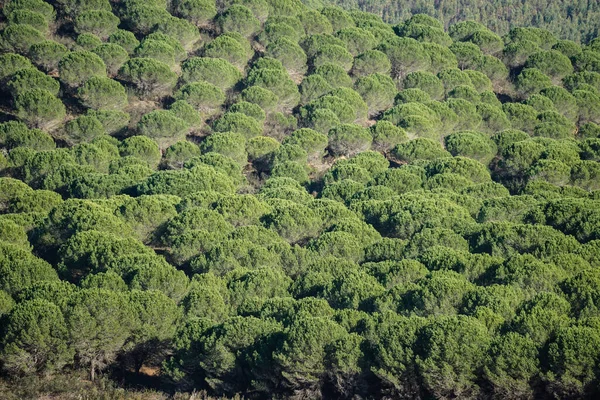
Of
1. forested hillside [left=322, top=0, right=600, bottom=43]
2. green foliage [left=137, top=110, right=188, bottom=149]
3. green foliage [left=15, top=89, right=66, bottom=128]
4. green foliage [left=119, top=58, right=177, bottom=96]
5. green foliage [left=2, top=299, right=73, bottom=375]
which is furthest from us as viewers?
forested hillside [left=322, top=0, right=600, bottom=43]

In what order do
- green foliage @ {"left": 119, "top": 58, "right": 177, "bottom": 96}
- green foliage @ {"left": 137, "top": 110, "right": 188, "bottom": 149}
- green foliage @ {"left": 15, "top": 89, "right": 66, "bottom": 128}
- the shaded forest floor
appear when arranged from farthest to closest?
green foliage @ {"left": 119, "top": 58, "right": 177, "bottom": 96}
green foliage @ {"left": 137, "top": 110, "right": 188, "bottom": 149}
green foliage @ {"left": 15, "top": 89, "right": 66, "bottom": 128}
the shaded forest floor

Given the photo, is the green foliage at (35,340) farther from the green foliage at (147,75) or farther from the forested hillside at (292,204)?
the green foliage at (147,75)

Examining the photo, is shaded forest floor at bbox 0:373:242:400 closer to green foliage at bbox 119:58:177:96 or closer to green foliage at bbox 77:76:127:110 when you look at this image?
green foliage at bbox 77:76:127:110

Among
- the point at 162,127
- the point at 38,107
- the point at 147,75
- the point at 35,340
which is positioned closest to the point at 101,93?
the point at 147,75

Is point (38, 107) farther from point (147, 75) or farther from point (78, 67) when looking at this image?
point (147, 75)

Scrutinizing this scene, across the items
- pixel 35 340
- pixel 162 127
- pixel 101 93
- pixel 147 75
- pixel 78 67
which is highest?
pixel 147 75

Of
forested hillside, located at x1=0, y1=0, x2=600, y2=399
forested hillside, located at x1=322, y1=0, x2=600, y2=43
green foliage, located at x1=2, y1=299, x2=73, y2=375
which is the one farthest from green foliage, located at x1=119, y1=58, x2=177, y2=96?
forested hillside, located at x1=322, y1=0, x2=600, y2=43
